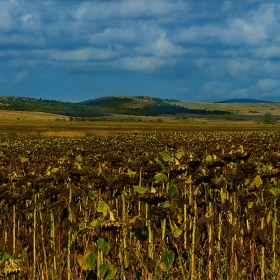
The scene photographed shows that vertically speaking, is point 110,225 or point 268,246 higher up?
point 110,225

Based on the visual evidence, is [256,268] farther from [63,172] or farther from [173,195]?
[63,172]

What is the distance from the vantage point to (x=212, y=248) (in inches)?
216

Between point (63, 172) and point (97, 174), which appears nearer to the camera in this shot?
point (97, 174)

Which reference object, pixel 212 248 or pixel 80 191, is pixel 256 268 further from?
pixel 80 191

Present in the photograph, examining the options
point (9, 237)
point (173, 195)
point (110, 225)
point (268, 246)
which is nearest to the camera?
point (110, 225)

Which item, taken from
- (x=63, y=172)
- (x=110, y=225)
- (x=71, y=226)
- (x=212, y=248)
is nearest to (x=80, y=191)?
(x=63, y=172)

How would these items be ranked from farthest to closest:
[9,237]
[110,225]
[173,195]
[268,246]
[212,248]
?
[9,237] < [268,246] < [212,248] < [173,195] < [110,225]

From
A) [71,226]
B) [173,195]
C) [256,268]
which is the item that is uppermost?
[173,195]

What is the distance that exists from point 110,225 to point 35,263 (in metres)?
2.35

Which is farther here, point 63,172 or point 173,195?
point 63,172

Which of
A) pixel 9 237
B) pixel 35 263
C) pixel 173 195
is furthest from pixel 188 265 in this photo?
pixel 9 237

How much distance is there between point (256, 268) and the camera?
573 cm

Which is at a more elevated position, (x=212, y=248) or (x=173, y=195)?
(x=173, y=195)

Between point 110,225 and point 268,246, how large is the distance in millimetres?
3317
